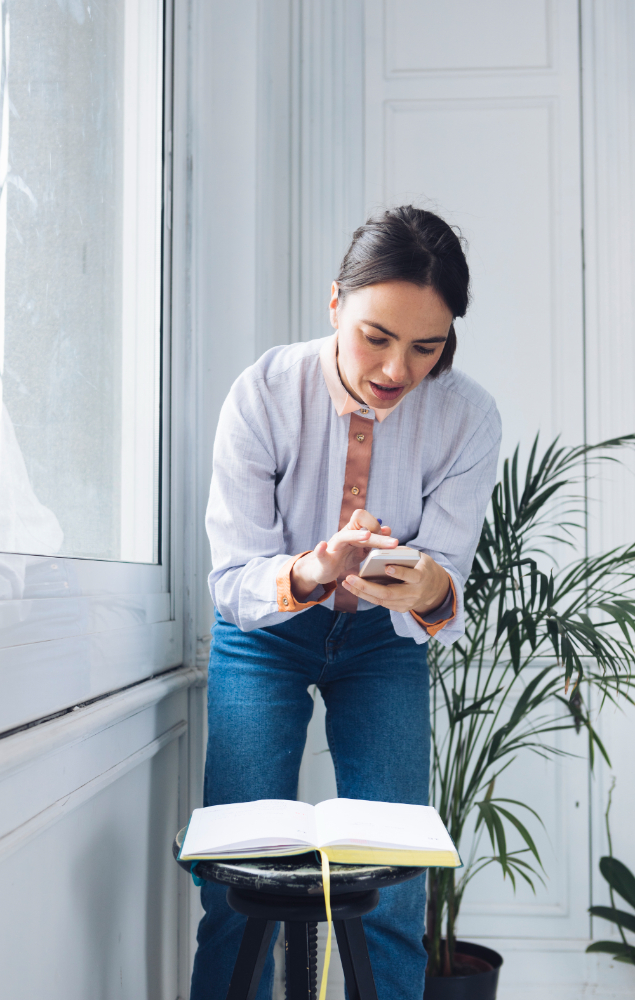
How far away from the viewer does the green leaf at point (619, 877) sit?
1.86m

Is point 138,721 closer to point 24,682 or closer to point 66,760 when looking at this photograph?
point 66,760

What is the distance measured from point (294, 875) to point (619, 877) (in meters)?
1.46

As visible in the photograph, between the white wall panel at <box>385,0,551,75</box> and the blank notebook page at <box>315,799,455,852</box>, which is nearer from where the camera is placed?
the blank notebook page at <box>315,799,455,852</box>

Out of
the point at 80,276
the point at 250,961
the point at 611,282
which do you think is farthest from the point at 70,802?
the point at 611,282

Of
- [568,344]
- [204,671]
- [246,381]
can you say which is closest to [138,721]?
[204,671]

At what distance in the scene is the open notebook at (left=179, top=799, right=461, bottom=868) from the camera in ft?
2.44

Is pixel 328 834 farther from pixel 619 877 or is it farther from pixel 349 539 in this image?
pixel 619 877

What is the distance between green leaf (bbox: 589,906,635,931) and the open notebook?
130cm

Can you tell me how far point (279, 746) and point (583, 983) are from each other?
1.33 metres

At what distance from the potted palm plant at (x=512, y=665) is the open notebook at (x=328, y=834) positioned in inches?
22.7

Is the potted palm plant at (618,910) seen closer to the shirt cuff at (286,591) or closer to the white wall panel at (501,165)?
the white wall panel at (501,165)

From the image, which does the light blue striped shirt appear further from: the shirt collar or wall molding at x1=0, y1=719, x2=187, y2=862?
wall molding at x1=0, y1=719, x2=187, y2=862

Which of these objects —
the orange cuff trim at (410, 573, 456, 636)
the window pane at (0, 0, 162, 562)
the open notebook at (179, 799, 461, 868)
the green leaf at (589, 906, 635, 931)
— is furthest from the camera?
the green leaf at (589, 906, 635, 931)

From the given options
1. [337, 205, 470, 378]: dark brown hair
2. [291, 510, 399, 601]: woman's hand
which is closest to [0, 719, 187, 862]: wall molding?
[291, 510, 399, 601]: woman's hand
